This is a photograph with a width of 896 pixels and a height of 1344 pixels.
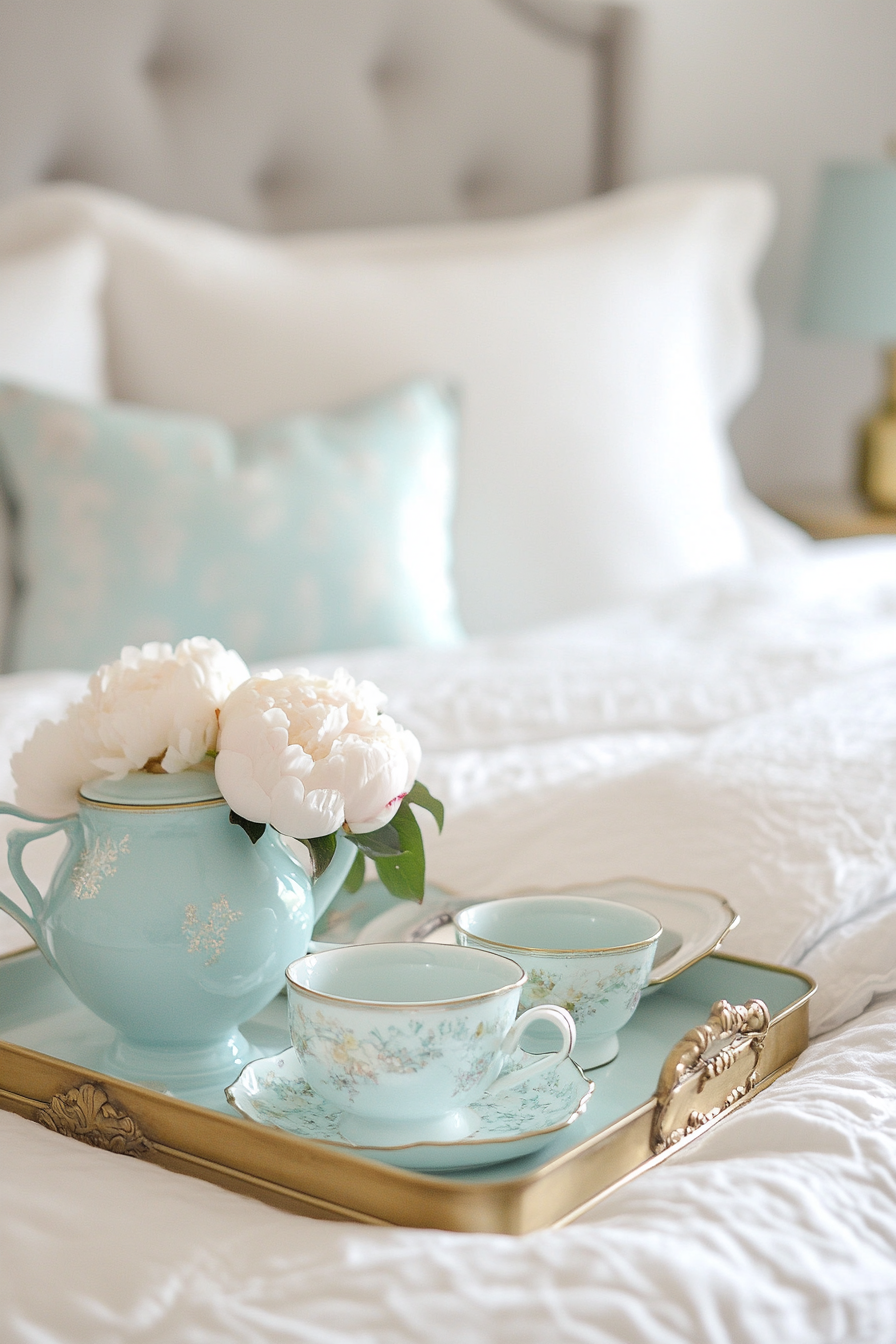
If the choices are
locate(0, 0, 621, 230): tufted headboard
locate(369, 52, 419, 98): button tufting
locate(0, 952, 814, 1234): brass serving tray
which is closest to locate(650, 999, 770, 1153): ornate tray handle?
locate(0, 952, 814, 1234): brass serving tray

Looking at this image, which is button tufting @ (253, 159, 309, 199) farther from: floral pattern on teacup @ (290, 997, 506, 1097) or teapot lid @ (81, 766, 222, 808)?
floral pattern on teacup @ (290, 997, 506, 1097)

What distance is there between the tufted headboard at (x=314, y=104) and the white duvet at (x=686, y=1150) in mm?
975

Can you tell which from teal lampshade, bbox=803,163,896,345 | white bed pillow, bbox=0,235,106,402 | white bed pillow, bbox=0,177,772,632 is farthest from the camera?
teal lampshade, bbox=803,163,896,345

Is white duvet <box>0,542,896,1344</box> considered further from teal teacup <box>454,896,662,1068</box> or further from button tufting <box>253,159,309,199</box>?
button tufting <box>253,159,309,199</box>

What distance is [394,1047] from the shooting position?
50 centimetres

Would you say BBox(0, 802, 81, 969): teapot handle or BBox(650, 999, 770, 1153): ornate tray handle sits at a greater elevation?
BBox(0, 802, 81, 969): teapot handle

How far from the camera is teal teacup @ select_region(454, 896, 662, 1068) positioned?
1.96 feet

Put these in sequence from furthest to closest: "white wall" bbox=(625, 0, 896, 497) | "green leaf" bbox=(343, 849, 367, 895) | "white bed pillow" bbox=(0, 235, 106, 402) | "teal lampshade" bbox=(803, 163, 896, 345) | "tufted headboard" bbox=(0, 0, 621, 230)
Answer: "white wall" bbox=(625, 0, 896, 497), "teal lampshade" bbox=(803, 163, 896, 345), "tufted headboard" bbox=(0, 0, 621, 230), "white bed pillow" bbox=(0, 235, 106, 402), "green leaf" bbox=(343, 849, 367, 895)

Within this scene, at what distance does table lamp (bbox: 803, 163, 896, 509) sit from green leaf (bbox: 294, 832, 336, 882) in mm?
2103

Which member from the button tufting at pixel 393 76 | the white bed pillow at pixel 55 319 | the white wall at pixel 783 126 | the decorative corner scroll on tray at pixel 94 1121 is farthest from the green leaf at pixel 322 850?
the white wall at pixel 783 126

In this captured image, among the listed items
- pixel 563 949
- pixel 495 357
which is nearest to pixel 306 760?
pixel 563 949

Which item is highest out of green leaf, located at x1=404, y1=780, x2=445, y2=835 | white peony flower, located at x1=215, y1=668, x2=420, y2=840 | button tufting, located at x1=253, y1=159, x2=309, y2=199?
button tufting, located at x1=253, y1=159, x2=309, y2=199

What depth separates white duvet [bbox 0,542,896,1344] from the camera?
1.37 ft

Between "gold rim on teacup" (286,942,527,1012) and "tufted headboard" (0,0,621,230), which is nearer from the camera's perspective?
"gold rim on teacup" (286,942,527,1012)
